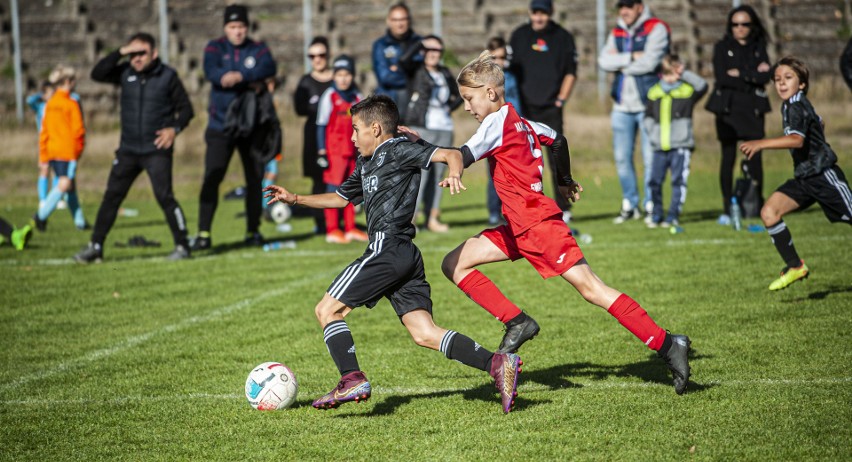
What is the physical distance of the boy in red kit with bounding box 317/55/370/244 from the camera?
1246 centimetres

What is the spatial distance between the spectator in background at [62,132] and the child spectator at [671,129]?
24.8 ft

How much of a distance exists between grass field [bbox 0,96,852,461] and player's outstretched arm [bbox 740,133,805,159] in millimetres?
1218

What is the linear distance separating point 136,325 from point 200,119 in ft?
55.6

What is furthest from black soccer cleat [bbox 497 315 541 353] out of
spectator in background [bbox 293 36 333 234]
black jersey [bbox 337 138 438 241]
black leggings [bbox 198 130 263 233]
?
spectator in background [bbox 293 36 333 234]

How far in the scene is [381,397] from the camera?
5.74 meters

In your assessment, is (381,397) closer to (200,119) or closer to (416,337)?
(416,337)

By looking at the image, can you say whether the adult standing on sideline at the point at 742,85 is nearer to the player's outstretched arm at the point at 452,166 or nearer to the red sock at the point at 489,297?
the red sock at the point at 489,297

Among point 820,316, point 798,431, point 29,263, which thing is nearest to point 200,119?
point 29,263

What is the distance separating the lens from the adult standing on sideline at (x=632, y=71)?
41.9 ft

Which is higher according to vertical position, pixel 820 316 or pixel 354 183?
pixel 354 183

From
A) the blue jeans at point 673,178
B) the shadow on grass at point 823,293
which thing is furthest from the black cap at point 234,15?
the shadow on grass at point 823,293

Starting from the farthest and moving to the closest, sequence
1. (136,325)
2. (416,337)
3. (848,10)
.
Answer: (848,10)
(136,325)
(416,337)

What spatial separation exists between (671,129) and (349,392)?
8.47 metres

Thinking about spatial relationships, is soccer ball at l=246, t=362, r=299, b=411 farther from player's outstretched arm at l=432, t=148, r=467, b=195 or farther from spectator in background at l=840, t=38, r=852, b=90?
spectator in background at l=840, t=38, r=852, b=90
